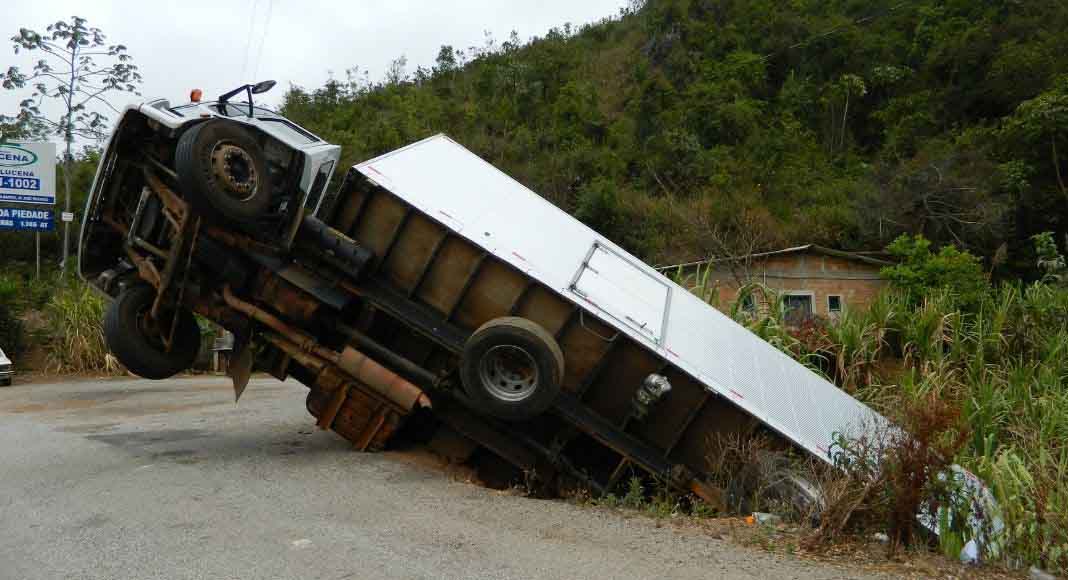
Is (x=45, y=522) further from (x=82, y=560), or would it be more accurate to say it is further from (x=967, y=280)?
(x=967, y=280)

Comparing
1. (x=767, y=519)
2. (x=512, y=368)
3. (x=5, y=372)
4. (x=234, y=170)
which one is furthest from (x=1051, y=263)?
(x=5, y=372)

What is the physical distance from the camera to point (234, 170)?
23.4 feet

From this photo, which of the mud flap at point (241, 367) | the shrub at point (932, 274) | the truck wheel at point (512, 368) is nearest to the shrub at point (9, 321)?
the mud flap at point (241, 367)

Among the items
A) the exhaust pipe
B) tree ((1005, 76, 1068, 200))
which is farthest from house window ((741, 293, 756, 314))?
tree ((1005, 76, 1068, 200))

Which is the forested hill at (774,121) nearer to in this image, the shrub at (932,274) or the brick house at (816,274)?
the brick house at (816,274)

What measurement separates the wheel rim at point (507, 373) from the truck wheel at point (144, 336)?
9.91 feet

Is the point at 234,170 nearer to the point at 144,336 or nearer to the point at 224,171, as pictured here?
the point at 224,171

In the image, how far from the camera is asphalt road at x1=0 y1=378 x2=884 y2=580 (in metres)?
4.70

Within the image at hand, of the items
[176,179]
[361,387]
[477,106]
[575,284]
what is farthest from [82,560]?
[477,106]

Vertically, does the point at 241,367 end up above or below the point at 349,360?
below

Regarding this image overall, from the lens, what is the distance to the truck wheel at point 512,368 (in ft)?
22.1

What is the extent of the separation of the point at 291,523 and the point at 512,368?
2.27m

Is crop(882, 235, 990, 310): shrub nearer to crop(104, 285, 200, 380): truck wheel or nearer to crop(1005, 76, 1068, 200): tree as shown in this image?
crop(104, 285, 200, 380): truck wheel

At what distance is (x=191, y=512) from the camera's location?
575 centimetres
